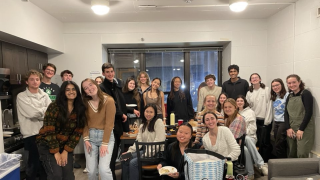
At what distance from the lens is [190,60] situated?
15.0ft

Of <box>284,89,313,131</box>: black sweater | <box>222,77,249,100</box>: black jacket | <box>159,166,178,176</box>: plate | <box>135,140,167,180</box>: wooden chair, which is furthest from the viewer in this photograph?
<box>222,77,249,100</box>: black jacket

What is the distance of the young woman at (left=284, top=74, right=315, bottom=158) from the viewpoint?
95.7 inches

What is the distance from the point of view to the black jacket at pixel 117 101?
2408 millimetres

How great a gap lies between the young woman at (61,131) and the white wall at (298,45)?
297 centimetres

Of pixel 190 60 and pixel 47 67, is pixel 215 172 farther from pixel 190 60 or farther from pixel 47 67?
pixel 190 60

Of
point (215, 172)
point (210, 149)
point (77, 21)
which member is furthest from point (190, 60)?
point (215, 172)

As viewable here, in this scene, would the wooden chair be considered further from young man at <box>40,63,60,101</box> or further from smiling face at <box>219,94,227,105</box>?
young man at <box>40,63,60,101</box>

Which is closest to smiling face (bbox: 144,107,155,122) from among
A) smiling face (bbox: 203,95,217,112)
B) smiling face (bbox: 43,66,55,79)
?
smiling face (bbox: 203,95,217,112)

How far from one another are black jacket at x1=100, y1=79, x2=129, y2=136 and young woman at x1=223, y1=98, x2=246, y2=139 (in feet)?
4.47

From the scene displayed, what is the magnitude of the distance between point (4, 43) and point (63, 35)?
50.3 inches

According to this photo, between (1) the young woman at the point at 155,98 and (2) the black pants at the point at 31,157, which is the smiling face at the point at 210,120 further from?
(2) the black pants at the point at 31,157

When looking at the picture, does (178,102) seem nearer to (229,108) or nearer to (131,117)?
(131,117)

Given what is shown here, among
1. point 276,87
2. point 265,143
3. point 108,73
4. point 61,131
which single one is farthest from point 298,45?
point 61,131

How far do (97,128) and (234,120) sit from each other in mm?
1628
